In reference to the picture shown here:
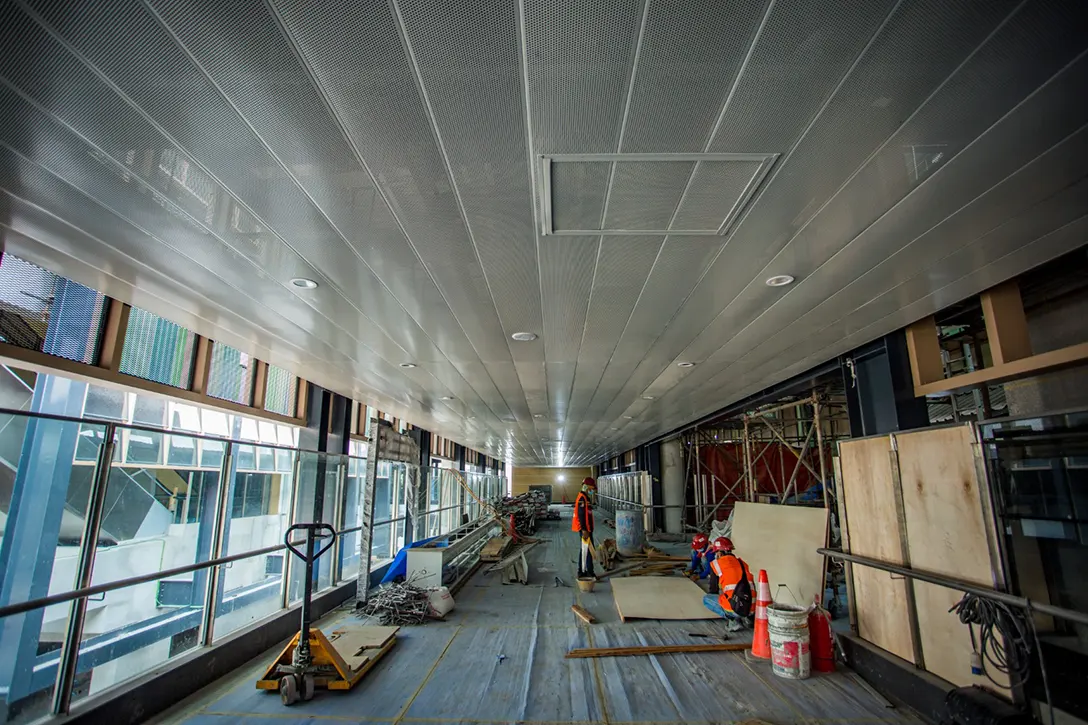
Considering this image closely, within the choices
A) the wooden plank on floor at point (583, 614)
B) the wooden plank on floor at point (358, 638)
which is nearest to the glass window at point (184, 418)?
the wooden plank on floor at point (358, 638)

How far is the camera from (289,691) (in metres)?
3.98

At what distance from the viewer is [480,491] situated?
2112 centimetres

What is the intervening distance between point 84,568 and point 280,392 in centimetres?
482

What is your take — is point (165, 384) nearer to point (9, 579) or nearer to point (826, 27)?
point (9, 579)

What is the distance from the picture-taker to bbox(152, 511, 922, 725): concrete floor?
3.74m

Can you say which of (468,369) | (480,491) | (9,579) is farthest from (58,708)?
(480,491)

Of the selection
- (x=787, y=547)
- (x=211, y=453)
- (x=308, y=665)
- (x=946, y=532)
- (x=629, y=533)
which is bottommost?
(x=308, y=665)

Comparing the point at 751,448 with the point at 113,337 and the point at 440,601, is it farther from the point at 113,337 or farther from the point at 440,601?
the point at 113,337

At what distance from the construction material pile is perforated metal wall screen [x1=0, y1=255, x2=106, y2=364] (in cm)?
428

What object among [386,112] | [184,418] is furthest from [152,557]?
[386,112]

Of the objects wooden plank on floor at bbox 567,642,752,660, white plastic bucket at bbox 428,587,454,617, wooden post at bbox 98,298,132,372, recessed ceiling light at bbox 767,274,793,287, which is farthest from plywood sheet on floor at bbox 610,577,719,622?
wooden post at bbox 98,298,132,372

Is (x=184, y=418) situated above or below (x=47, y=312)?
below

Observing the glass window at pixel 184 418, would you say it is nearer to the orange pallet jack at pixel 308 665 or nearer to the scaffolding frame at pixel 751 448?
the orange pallet jack at pixel 308 665

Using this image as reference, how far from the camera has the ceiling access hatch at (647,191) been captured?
2342 mm
